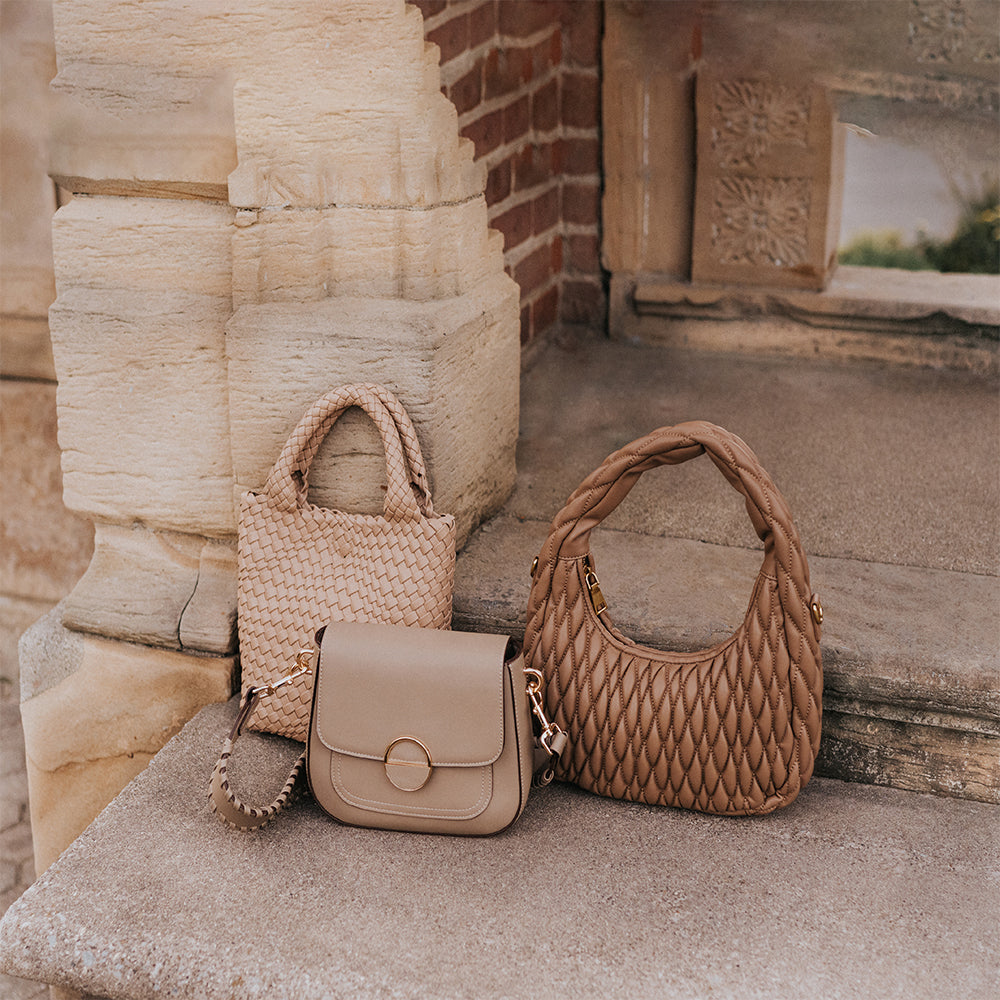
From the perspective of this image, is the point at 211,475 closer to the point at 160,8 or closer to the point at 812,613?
the point at 160,8

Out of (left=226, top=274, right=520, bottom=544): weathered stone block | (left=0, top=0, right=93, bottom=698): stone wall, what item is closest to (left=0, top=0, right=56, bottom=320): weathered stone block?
(left=0, top=0, right=93, bottom=698): stone wall

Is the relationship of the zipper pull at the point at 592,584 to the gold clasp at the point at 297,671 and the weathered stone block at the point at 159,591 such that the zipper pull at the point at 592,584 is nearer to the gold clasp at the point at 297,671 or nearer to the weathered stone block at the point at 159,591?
the gold clasp at the point at 297,671

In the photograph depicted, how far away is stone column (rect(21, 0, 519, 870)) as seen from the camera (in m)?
1.74

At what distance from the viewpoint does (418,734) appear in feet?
4.92

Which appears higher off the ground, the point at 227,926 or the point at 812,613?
the point at 812,613

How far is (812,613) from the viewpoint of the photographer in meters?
1.49

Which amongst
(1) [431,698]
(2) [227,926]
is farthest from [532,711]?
(2) [227,926]

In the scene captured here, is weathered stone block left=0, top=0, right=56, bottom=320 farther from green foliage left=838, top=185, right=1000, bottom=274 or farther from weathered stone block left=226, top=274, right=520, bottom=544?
green foliage left=838, top=185, right=1000, bottom=274

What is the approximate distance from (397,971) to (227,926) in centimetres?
23

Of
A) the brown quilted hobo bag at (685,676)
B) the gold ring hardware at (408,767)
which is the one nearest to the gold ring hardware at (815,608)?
the brown quilted hobo bag at (685,676)

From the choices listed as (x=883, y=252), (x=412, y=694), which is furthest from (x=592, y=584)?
(x=883, y=252)

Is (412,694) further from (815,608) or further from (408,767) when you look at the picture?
(815,608)

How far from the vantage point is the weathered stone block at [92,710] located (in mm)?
1956

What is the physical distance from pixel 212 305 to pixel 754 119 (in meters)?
1.67
